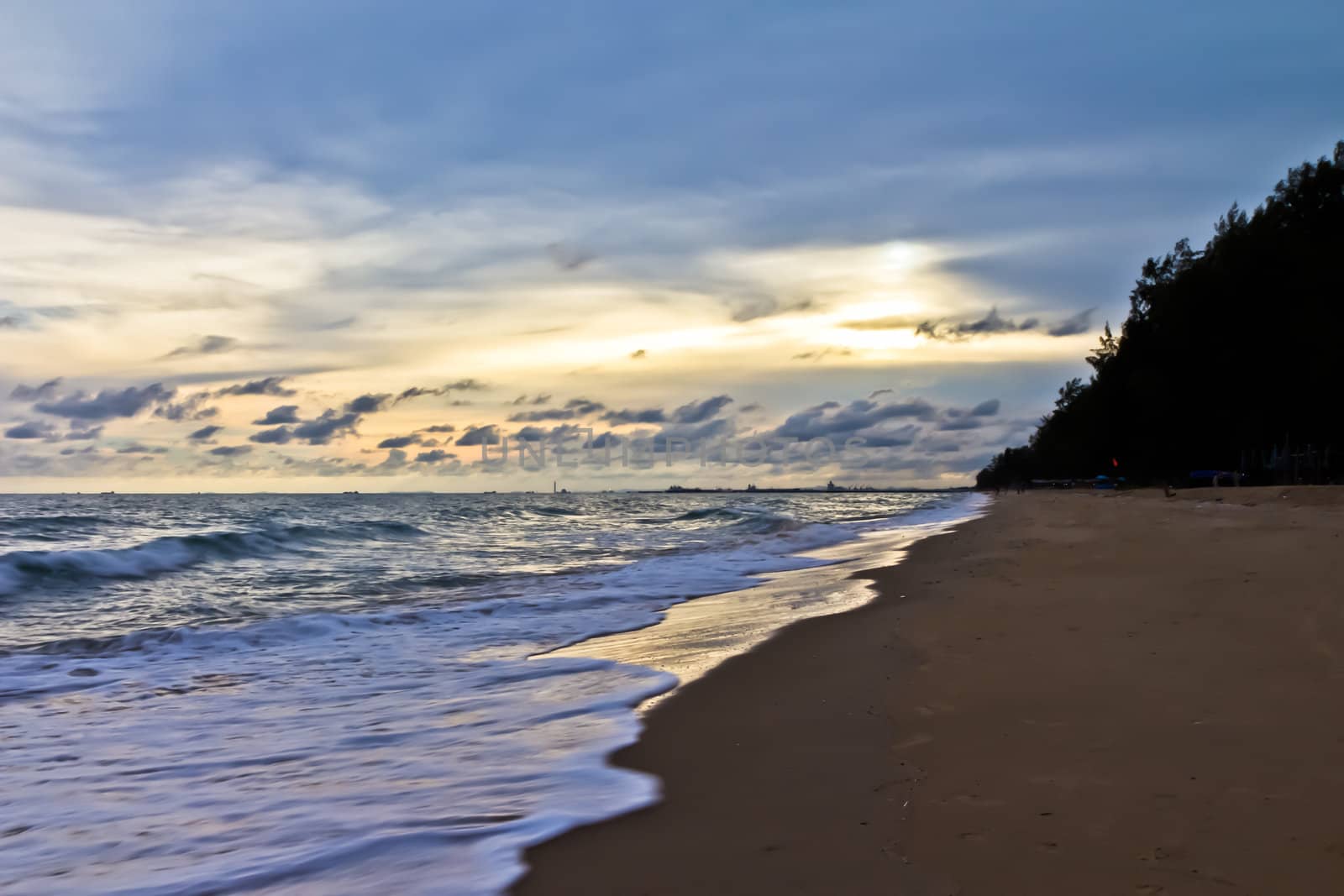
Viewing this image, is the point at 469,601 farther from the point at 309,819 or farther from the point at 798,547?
the point at 798,547

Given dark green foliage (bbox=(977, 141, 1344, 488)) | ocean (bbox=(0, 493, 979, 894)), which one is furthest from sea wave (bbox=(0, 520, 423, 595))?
dark green foliage (bbox=(977, 141, 1344, 488))

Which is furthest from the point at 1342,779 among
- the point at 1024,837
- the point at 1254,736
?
the point at 1024,837

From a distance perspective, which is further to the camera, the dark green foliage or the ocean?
the dark green foliage

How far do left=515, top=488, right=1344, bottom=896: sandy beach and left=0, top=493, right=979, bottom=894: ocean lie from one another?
494 mm

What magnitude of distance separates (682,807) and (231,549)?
21.6m

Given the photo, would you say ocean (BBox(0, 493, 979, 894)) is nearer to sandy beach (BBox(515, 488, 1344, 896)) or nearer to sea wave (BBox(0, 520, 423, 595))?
sandy beach (BBox(515, 488, 1344, 896))

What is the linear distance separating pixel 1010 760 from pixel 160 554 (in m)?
20.0

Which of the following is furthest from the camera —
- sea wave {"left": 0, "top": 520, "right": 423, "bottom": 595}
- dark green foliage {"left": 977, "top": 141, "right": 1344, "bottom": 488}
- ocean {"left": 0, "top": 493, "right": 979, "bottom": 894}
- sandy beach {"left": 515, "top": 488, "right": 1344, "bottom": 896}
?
dark green foliage {"left": 977, "top": 141, "right": 1344, "bottom": 488}

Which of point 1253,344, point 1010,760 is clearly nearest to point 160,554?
point 1010,760

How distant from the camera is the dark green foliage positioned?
38.5 metres

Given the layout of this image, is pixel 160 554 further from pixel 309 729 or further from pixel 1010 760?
pixel 1010 760

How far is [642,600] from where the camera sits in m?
12.2

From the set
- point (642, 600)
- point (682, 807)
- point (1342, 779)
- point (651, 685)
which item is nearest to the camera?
point (1342, 779)

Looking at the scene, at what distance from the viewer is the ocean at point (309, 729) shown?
3484 mm
